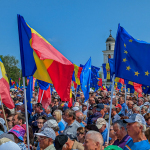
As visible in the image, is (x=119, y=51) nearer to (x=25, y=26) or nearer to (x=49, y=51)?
(x=49, y=51)

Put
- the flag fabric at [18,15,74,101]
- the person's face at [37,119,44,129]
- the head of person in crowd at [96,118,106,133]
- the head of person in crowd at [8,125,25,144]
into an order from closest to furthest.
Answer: the head of person in crowd at [8,125,25,144] < the flag fabric at [18,15,74,101] < the head of person in crowd at [96,118,106,133] < the person's face at [37,119,44,129]

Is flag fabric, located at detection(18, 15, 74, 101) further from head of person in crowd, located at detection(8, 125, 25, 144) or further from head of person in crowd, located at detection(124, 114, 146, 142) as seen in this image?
head of person in crowd, located at detection(124, 114, 146, 142)

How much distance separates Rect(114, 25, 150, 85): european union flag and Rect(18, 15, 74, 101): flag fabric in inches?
65.6

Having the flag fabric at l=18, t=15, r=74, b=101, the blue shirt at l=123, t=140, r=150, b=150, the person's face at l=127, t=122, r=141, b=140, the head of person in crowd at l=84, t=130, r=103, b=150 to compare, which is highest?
the flag fabric at l=18, t=15, r=74, b=101

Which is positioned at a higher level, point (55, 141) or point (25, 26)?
point (25, 26)

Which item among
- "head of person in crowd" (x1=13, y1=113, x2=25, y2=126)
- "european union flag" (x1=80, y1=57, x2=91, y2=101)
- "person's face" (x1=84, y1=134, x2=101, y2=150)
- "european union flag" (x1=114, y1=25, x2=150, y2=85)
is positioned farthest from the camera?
"european union flag" (x1=80, y1=57, x2=91, y2=101)

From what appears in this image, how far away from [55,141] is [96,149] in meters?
1.08

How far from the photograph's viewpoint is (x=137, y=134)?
3703mm

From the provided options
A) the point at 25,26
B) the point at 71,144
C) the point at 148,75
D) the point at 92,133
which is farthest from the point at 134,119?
the point at 25,26

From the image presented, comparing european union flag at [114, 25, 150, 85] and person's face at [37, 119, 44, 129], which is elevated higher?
european union flag at [114, 25, 150, 85]

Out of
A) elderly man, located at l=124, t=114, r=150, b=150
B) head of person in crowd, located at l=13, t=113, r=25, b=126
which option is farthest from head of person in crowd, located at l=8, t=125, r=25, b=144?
elderly man, located at l=124, t=114, r=150, b=150

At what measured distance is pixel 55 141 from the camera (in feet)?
13.9

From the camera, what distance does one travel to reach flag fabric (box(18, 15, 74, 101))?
16.5 feet

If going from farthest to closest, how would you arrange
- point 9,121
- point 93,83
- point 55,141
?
point 93,83 → point 9,121 → point 55,141
